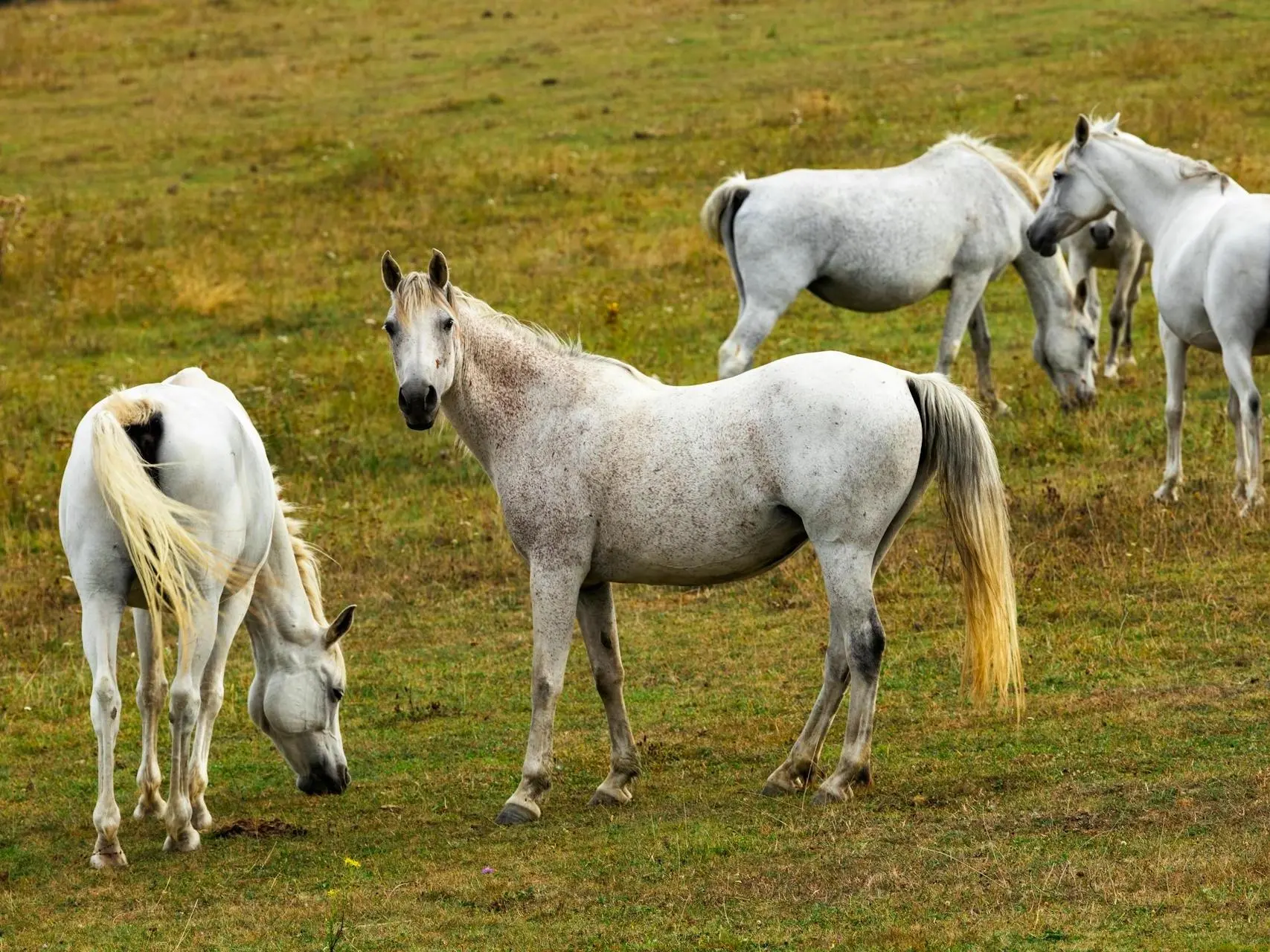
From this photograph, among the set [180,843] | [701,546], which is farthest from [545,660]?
[180,843]

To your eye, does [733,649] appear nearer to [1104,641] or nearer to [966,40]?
[1104,641]

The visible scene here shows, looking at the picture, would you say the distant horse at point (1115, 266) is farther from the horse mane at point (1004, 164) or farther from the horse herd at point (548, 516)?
the horse herd at point (548, 516)

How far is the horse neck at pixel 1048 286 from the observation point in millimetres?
13164

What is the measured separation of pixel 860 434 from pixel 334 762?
2.89 meters

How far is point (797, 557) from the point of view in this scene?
36.2 feet

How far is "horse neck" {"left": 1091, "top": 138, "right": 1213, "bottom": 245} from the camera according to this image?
10.7m

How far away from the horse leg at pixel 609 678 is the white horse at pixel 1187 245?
182 inches

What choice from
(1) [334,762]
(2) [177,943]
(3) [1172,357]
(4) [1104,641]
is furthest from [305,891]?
(3) [1172,357]

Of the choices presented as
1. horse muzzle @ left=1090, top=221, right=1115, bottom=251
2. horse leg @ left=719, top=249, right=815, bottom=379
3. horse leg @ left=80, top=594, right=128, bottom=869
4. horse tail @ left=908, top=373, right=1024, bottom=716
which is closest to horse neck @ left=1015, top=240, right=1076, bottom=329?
horse muzzle @ left=1090, top=221, right=1115, bottom=251

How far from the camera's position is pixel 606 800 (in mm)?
7117

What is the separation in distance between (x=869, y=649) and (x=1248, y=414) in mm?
4462

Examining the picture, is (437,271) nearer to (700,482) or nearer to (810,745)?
(700,482)

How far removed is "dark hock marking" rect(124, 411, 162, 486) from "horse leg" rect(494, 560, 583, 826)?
62.1 inches

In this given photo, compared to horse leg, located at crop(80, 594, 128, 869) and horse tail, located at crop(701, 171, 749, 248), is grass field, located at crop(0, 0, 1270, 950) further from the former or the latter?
horse tail, located at crop(701, 171, 749, 248)
